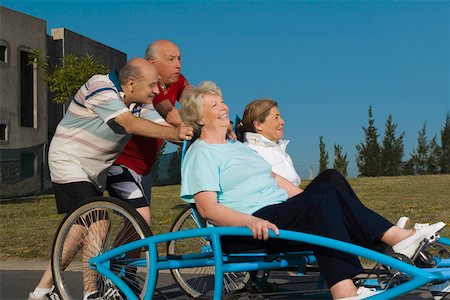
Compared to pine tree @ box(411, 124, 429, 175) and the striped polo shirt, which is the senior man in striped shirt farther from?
pine tree @ box(411, 124, 429, 175)

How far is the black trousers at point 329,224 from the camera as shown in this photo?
3.38m

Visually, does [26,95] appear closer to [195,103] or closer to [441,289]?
[195,103]

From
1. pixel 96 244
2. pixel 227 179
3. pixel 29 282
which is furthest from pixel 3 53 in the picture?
pixel 227 179

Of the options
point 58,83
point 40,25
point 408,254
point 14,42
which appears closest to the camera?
point 408,254

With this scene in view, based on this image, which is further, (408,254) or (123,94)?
(123,94)

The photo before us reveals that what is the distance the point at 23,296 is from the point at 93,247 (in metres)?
1.31

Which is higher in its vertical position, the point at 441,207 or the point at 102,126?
the point at 102,126

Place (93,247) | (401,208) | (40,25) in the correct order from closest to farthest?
(93,247) < (401,208) < (40,25)

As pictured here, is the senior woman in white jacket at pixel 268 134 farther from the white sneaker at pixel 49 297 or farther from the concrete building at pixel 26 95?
the concrete building at pixel 26 95

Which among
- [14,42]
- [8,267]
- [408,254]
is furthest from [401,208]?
[14,42]

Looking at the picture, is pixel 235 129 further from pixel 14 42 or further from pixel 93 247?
pixel 14 42

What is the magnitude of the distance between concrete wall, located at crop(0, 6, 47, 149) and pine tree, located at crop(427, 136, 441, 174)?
1901 centimetres

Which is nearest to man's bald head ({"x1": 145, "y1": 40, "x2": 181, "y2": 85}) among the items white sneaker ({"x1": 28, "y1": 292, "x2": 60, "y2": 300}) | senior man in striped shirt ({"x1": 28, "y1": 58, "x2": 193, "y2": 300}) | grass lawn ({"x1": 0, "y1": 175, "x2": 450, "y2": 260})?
senior man in striped shirt ({"x1": 28, "y1": 58, "x2": 193, "y2": 300})

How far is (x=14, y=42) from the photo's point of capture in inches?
1247
